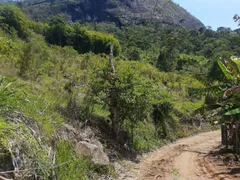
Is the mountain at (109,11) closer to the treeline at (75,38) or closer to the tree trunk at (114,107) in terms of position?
the treeline at (75,38)

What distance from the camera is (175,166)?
933 centimetres

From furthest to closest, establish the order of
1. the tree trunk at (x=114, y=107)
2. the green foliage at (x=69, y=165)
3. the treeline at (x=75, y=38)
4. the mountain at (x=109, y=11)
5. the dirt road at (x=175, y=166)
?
the mountain at (x=109, y=11) → the treeline at (x=75, y=38) → the tree trunk at (x=114, y=107) → the dirt road at (x=175, y=166) → the green foliage at (x=69, y=165)

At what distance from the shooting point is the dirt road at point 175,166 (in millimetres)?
8086

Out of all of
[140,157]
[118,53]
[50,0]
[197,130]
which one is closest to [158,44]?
[118,53]

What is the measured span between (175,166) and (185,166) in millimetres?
392

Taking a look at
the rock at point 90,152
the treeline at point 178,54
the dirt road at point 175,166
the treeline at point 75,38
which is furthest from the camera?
the treeline at point 75,38

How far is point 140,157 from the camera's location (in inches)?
421

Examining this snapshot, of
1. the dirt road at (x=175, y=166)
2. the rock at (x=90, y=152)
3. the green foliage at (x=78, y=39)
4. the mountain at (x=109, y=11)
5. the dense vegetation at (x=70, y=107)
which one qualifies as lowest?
the dirt road at (x=175, y=166)

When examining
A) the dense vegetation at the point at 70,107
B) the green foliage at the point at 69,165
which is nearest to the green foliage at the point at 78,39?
the dense vegetation at the point at 70,107

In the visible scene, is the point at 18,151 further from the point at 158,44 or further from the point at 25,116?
the point at 158,44

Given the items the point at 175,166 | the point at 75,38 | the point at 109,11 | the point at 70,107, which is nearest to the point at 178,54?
the point at 75,38

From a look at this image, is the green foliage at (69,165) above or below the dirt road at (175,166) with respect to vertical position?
above

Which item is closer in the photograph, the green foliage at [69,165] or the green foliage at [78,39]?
the green foliage at [69,165]

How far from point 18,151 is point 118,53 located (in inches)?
1536
